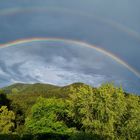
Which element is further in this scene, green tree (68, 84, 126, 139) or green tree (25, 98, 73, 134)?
green tree (25, 98, 73, 134)

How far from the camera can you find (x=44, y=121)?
84.8 meters

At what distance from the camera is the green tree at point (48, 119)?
82.9 metres

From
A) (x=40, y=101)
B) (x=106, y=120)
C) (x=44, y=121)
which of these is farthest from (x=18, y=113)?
(x=106, y=120)

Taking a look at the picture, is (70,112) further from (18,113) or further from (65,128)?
(18,113)

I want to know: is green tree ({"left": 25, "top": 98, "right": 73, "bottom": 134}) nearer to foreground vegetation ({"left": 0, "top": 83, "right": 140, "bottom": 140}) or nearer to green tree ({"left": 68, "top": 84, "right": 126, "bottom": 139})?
foreground vegetation ({"left": 0, "top": 83, "right": 140, "bottom": 140})

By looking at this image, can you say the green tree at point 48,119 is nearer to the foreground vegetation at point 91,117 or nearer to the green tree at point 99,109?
the foreground vegetation at point 91,117

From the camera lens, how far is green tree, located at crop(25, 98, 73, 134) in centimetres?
8294

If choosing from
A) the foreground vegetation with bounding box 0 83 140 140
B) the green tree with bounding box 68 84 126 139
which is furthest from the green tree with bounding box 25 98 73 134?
the green tree with bounding box 68 84 126 139

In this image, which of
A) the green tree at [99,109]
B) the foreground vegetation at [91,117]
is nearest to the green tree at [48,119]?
the foreground vegetation at [91,117]

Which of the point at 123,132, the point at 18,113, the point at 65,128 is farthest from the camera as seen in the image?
the point at 18,113

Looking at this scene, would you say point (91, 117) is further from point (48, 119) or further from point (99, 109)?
point (48, 119)

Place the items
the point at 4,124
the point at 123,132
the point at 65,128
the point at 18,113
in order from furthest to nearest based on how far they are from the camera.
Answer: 1. the point at 18,113
2. the point at 4,124
3. the point at 65,128
4. the point at 123,132

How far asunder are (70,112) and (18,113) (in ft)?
187

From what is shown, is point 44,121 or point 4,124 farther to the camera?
point 4,124
